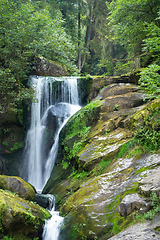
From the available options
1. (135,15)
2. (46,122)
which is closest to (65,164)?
(46,122)

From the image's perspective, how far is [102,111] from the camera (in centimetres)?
892

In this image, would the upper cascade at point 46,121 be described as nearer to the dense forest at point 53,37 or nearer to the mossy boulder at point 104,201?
the dense forest at point 53,37

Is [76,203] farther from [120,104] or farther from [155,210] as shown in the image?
[120,104]

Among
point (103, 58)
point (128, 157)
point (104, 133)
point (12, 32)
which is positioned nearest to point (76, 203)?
point (128, 157)

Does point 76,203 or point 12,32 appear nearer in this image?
point 76,203

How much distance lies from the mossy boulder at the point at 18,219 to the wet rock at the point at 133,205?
106 inches

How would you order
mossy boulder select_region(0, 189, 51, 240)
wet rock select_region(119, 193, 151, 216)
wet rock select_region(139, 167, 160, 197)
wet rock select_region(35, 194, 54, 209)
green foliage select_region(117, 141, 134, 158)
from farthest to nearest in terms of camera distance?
1. wet rock select_region(35, 194, 54, 209)
2. green foliage select_region(117, 141, 134, 158)
3. mossy boulder select_region(0, 189, 51, 240)
4. wet rock select_region(139, 167, 160, 197)
5. wet rock select_region(119, 193, 151, 216)

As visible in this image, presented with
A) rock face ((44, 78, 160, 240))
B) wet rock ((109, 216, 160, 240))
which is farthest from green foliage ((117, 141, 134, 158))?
wet rock ((109, 216, 160, 240))

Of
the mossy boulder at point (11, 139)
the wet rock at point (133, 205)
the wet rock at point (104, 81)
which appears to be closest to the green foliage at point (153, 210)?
the wet rock at point (133, 205)

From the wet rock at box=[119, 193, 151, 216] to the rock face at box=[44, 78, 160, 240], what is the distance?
2 centimetres

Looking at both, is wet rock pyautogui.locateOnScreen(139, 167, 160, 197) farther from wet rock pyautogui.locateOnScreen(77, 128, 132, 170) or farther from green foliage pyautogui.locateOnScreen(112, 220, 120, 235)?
wet rock pyautogui.locateOnScreen(77, 128, 132, 170)

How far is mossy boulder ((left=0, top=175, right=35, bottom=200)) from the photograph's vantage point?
20.8 ft

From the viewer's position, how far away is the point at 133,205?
376 cm

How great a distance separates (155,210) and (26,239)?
12.4ft
